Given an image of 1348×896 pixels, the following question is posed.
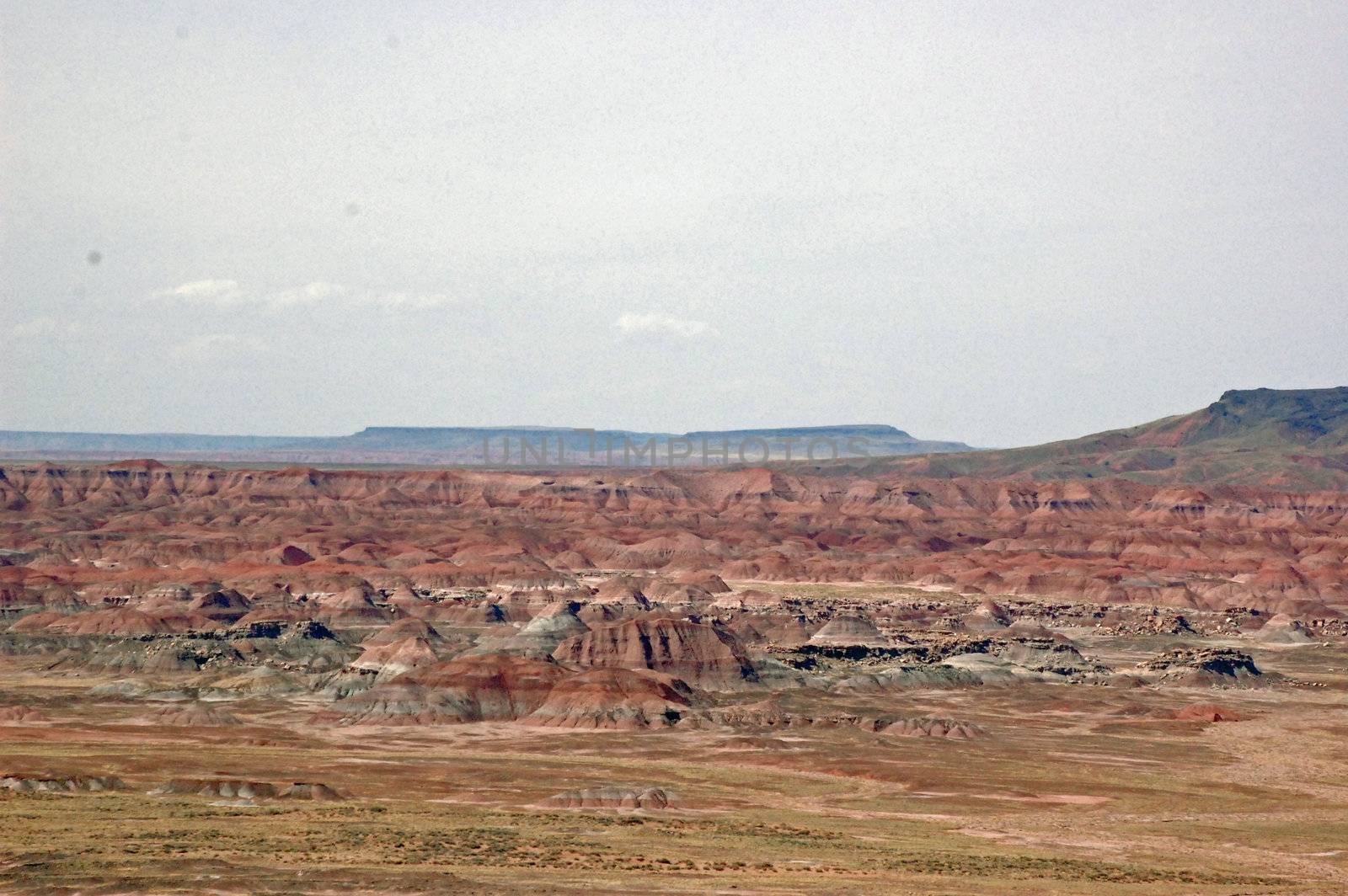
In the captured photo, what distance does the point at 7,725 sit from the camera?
135m

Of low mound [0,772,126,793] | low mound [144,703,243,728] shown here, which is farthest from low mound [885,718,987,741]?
low mound [0,772,126,793]

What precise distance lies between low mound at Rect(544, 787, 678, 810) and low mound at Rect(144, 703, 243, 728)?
51.1m

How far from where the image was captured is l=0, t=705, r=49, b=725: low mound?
Answer: 13750cm

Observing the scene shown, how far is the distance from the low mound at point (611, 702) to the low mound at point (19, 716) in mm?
39039

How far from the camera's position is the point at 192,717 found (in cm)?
14225

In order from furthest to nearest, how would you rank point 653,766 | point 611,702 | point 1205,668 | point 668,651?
point 1205,668 → point 668,651 → point 611,702 → point 653,766

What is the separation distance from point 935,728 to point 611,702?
26737 millimetres

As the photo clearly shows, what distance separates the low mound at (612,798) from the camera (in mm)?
96062

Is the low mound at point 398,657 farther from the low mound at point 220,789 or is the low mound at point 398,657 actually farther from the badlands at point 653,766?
the low mound at point 220,789

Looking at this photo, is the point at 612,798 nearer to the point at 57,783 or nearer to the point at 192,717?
the point at 57,783

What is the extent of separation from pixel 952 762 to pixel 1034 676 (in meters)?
68.8

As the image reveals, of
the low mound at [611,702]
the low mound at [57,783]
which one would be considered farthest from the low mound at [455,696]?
the low mound at [57,783]

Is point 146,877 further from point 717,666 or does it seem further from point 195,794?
point 717,666

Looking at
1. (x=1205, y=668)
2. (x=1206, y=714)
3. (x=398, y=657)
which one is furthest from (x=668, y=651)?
(x=1205, y=668)
